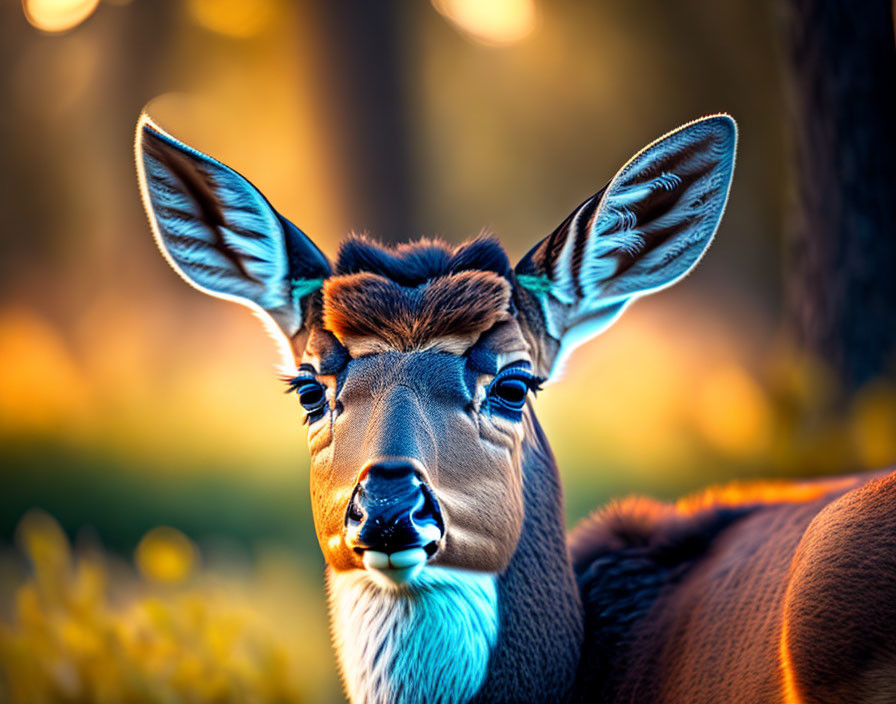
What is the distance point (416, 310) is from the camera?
2.98 meters

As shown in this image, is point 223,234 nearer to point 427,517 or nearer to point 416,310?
point 416,310

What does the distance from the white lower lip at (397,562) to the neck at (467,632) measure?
0.12 metres

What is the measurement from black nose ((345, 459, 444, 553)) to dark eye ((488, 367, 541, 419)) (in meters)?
0.54

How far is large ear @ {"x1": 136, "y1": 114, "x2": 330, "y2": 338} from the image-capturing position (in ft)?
10.7

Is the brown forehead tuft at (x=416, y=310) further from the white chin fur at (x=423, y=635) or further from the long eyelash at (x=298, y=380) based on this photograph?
the white chin fur at (x=423, y=635)

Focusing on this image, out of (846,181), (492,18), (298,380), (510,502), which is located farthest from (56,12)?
(510,502)

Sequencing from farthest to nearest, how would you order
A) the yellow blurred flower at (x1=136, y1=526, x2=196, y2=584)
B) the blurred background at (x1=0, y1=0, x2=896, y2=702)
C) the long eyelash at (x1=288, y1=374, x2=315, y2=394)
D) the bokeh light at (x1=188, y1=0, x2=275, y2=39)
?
the bokeh light at (x1=188, y1=0, x2=275, y2=39) < the blurred background at (x1=0, y1=0, x2=896, y2=702) < the yellow blurred flower at (x1=136, y1=526, x2=196, y2=584) < the long eyelash at (x1=288, y1=374, x2=315, y2=394)

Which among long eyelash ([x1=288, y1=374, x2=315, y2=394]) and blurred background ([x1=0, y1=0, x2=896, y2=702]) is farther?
blurred background ([x1=0, y1=0, x2=896, y2=702])

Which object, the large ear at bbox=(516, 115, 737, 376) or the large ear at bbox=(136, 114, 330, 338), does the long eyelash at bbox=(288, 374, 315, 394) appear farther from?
the large ear at bbox=(516, 115, 737, 376)

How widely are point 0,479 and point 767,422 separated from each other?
302 inches

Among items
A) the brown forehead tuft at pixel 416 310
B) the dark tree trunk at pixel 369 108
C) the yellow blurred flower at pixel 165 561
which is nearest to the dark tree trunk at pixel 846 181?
the brown forehead tuft at pixel 416 310

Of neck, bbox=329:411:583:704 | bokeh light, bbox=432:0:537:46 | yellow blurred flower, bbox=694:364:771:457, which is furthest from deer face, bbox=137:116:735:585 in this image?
bokeh light, bbox=432:0:537:46

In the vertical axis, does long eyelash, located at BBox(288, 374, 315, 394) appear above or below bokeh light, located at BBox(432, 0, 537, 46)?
below

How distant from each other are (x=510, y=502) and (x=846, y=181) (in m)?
4.38
